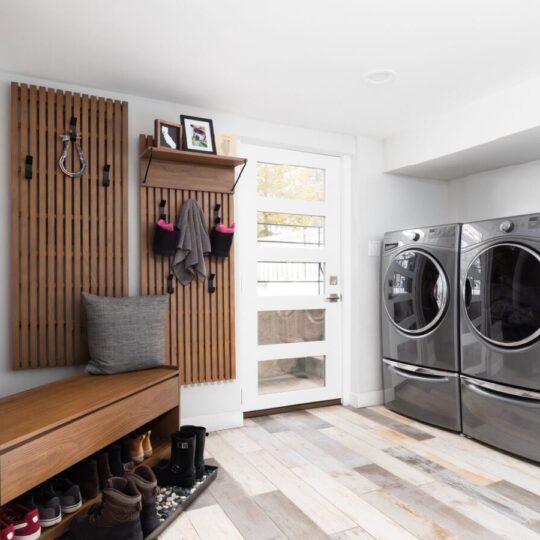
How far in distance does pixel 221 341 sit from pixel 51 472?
171cm

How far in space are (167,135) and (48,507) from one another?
7.13ft

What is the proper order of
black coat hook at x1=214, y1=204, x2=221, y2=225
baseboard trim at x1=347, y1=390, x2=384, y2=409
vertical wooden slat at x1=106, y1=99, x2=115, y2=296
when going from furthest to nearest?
1. baseboard trim at x1=347, y1=390, x2=384, y2=409
2. black coat hook at x1=214, y1=204, x2=221, y2=225
3. vertical wooden slat at x1=106, y1=99, x2=115, y2=296

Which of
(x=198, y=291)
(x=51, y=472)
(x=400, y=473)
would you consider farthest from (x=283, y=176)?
(x=51, y=472)

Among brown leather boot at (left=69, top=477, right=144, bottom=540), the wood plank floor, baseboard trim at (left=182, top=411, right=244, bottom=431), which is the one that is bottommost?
the wood plank floor

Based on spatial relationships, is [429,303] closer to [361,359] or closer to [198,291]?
[361,359]

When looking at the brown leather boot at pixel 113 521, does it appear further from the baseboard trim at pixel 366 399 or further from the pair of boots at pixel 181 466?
the baseboard trim at pixel 366 399

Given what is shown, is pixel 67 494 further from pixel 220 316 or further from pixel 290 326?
pixel 290 326

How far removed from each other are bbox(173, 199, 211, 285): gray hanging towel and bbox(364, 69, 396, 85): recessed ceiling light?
1.39m

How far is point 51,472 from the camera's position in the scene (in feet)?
5.72

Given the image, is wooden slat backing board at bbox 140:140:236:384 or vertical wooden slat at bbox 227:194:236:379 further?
vertical wooden slat at bbox 227:194:236:379

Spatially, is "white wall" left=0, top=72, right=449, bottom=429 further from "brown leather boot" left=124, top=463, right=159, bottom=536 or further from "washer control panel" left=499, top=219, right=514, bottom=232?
"washer control panel" left=499, top=219, right=514, bottom=232

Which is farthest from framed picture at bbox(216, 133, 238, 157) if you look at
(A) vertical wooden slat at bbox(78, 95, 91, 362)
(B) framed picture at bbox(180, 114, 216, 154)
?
(A) vertical wooden slat at bbox(78, 95, 91, 362)

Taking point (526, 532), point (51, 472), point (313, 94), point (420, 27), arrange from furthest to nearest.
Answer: point (313, 94)
point (420, 27)
point (526, 532)
point (51, 472)

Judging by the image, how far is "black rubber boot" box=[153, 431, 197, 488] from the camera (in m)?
2.40
